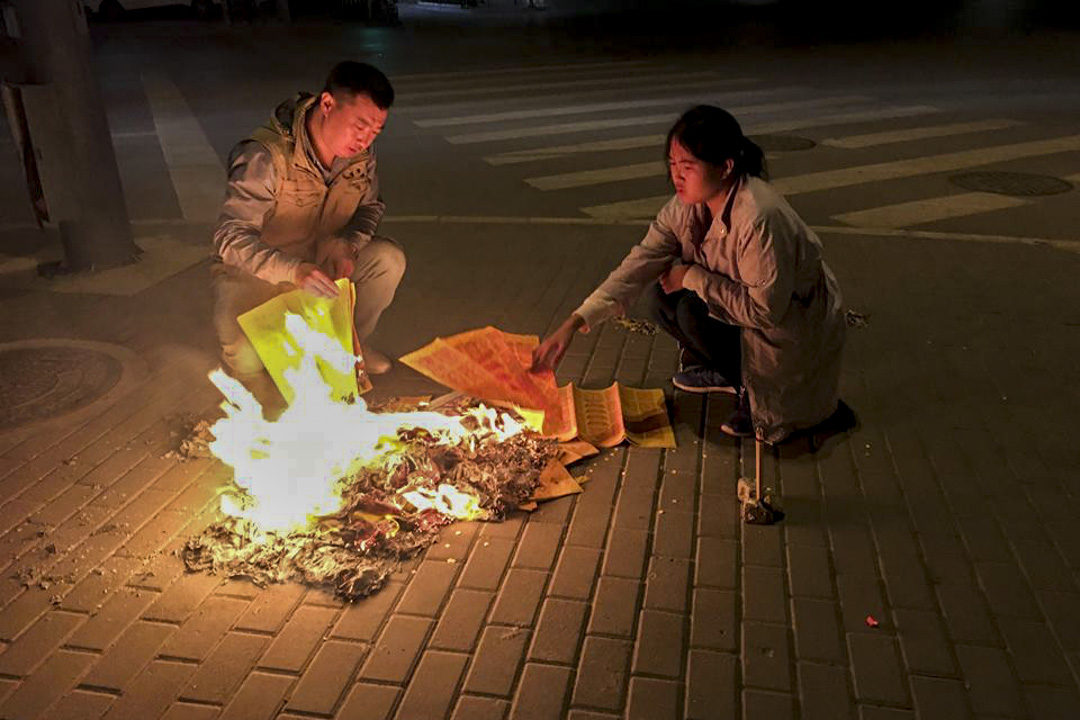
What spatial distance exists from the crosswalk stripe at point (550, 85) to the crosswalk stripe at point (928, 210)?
817cm

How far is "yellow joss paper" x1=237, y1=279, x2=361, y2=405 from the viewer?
3.87 m

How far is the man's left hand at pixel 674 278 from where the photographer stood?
4.07m

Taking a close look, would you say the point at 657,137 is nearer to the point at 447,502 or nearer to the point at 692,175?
the point at 692,175

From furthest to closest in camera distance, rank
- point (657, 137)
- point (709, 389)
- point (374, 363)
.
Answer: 1. point (657, 137)
2. point (374, 363)
3. point (709, 389)

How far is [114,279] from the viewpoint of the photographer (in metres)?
6.27

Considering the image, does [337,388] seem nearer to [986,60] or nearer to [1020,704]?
[1020,704]

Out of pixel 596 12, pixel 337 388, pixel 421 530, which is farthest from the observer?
pixel 596 12

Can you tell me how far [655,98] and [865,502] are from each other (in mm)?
11247

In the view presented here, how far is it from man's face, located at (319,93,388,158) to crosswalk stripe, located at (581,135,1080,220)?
416cm

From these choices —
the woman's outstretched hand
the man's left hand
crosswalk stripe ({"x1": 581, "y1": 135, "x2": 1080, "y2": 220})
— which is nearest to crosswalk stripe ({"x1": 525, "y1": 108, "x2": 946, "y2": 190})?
crosswalk stripe ({"x1": 581, "y1": 135, "x2": 1080, "y2": 220})

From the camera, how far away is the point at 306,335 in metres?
4.00

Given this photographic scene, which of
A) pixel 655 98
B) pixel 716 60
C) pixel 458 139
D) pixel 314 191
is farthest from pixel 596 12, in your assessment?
pixel 314 191

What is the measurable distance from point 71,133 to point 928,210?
22.8 feet

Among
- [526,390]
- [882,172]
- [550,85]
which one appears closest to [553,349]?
[526,390]
